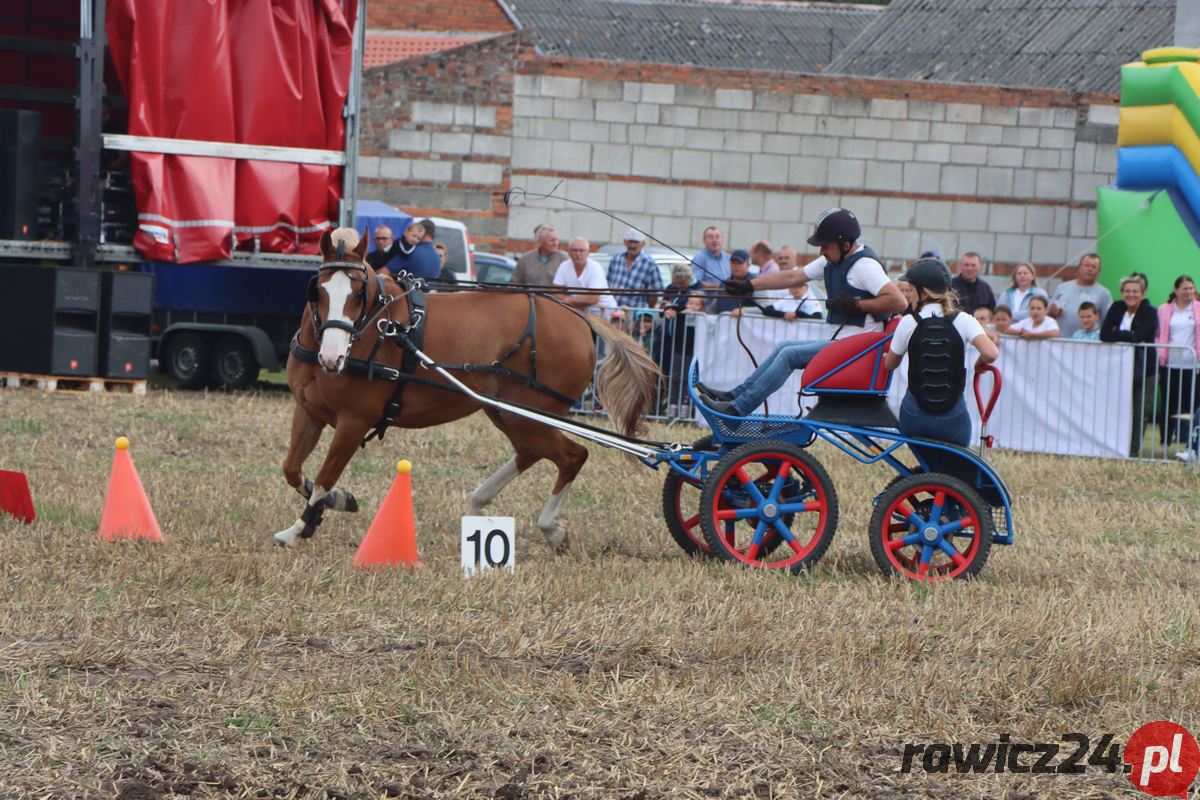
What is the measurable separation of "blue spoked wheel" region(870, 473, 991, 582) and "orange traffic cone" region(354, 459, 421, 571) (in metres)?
2.34

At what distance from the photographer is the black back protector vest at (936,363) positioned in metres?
8.16

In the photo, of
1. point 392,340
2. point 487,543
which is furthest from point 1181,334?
point 487,543

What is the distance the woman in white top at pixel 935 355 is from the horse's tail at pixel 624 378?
157 centimetres

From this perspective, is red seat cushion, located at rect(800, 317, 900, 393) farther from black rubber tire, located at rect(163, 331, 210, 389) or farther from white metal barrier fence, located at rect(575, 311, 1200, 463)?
black rubber tire, located at rect(163, 331, 210, 389)

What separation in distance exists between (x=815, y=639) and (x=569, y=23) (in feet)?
138

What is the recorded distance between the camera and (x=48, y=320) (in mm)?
14797

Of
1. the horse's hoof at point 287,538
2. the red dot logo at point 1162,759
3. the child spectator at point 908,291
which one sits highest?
the child spectator at point 908,291

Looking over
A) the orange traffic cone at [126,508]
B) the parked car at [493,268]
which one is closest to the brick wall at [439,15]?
the parked car at [493,268]

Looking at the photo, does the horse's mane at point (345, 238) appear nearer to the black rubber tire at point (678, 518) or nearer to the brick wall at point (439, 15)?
the black rubber tire at point (678, 518)

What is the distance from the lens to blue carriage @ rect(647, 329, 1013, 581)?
8.34m

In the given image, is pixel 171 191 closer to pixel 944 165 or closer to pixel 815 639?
pixel 815 639

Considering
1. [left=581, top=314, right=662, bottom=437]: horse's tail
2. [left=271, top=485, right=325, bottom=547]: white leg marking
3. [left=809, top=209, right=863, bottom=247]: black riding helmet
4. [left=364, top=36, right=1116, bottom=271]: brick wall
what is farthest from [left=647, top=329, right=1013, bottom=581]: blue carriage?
[left=364, top=36, right=1116, bottom=271]: brick wall

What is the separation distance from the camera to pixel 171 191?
1477 centimetres

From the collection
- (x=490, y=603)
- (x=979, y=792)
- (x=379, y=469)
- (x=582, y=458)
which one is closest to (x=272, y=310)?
(x=379, y=469)
